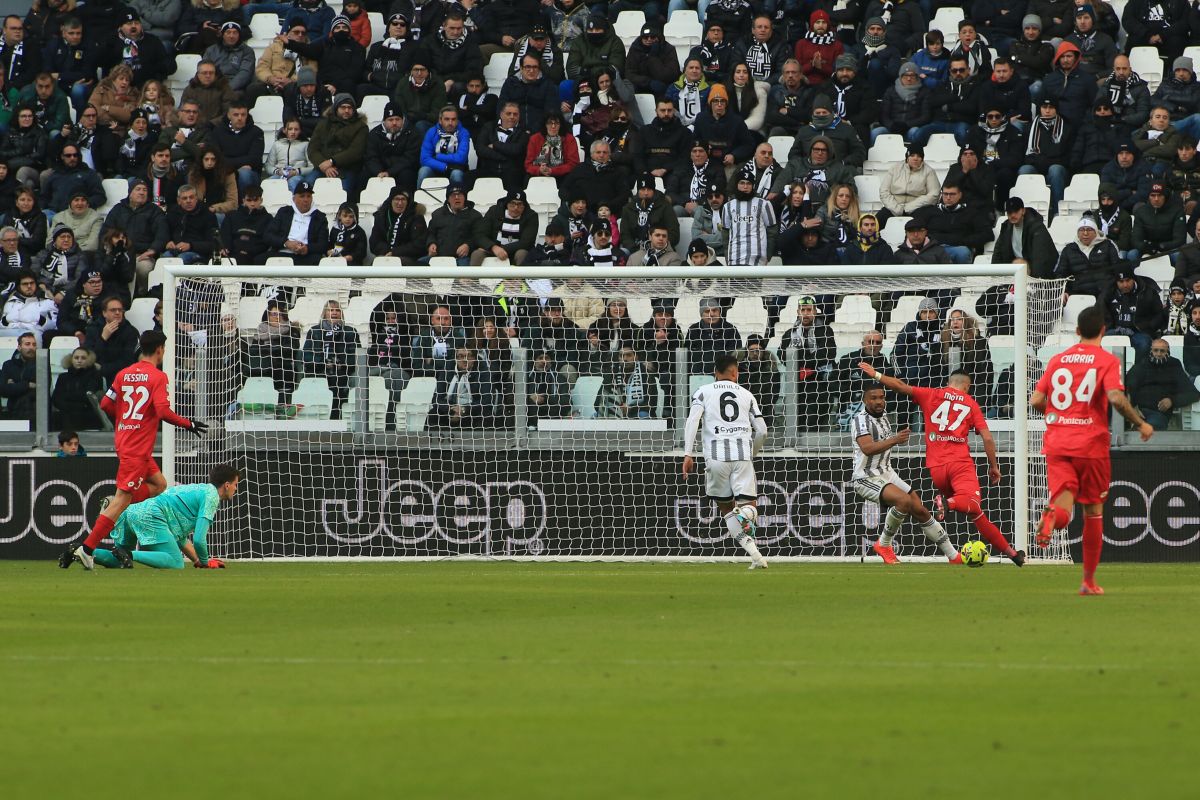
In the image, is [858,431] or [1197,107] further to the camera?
[1197,107]

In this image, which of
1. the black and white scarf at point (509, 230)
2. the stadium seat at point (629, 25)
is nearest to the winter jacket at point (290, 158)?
the black and white scarf at point (509, 230)

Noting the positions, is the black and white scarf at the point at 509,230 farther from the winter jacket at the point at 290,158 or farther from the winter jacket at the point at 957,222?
the winter jacket at the point at 957,222

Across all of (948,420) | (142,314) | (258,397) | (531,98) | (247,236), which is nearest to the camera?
(948,420)

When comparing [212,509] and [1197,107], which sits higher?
[1197,107]

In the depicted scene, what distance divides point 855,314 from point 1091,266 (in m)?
2.94

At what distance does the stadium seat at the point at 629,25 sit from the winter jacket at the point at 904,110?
3.72 meters

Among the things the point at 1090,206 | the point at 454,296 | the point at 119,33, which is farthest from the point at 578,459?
the point at 119,33

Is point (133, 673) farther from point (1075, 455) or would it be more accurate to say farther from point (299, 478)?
point (299, 478)

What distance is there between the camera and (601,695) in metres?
7.16

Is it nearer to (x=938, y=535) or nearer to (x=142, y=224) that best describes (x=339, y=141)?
(x=142, y=224)

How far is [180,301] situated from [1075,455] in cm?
1050

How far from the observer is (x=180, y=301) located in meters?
19.9

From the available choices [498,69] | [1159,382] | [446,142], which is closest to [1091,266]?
[1159,382]

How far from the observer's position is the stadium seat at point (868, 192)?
22.9 meters
